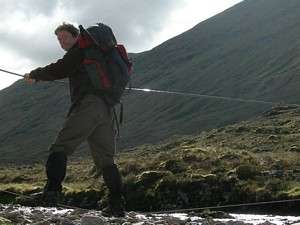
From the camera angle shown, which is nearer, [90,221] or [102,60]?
[102,60]

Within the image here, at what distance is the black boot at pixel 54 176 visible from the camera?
7543mm

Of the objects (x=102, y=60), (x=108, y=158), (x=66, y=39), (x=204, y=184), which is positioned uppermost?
(x=66, y=39)

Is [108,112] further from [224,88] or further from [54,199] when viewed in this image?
[224,88]

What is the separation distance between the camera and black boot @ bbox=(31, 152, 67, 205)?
7.54 metres

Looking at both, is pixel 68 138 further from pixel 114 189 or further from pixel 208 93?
pixel 208 93

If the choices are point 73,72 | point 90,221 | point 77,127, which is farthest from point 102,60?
point 90,221

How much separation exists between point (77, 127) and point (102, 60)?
1.14 meters

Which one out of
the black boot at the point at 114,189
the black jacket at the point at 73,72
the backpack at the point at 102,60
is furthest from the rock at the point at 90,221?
the backpack at the point at 102,60

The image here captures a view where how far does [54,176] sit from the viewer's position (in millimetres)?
7559

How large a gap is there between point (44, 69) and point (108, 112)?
128 cm

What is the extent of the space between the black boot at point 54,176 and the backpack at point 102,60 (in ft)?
4.01

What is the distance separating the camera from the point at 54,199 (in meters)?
7.53

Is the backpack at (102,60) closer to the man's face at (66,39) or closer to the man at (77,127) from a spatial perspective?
the man at (77,127)

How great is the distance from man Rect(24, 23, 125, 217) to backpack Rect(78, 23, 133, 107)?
20cm
